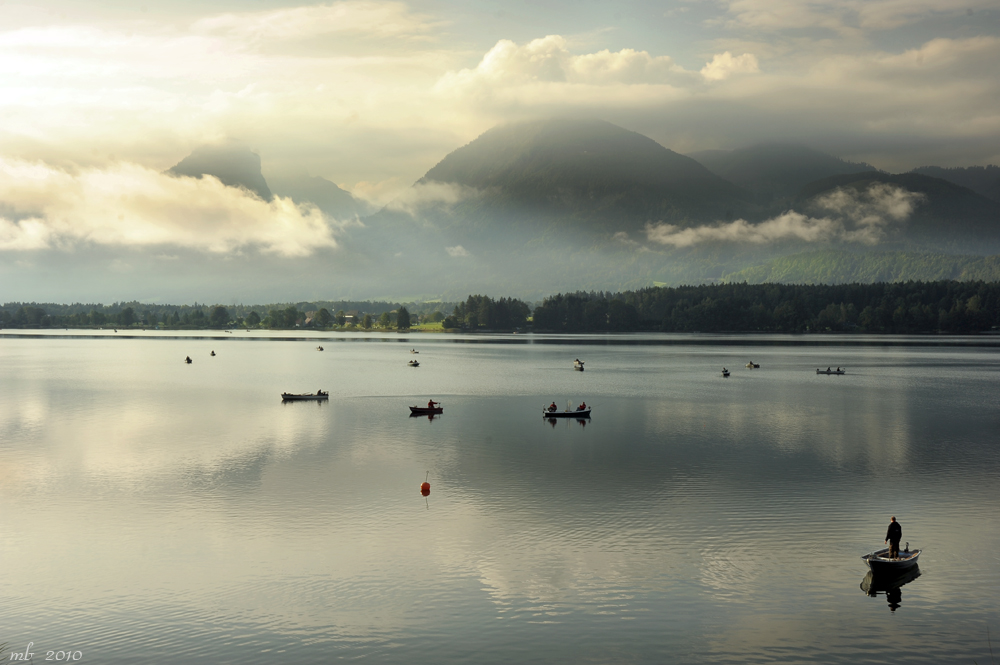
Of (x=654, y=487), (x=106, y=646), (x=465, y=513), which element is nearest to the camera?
(x=106, y=646)

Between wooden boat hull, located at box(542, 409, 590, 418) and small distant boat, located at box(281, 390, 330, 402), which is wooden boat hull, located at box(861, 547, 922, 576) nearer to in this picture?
wooden boat hull, located at box(542, 409, 590, 418)

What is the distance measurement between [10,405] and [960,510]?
323ft

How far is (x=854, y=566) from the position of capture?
3350 centimetres

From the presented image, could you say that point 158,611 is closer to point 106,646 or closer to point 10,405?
point 106,646

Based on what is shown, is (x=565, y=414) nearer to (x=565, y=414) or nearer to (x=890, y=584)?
(x=565, y=414)

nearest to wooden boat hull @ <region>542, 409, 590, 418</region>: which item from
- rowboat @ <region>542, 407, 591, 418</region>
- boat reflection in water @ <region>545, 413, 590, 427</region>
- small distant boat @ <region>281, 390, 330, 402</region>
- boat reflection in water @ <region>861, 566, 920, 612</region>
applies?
rowboat @ <region>542, 407, 591, 418</region>

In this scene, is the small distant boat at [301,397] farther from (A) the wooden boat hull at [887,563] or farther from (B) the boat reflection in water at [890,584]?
(B) the boat reflection in water at [890,584]

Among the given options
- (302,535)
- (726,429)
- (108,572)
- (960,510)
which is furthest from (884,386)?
(108,572)

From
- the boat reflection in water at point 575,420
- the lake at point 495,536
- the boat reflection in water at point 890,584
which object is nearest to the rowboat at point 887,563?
the boat reflection in water at point 890,584

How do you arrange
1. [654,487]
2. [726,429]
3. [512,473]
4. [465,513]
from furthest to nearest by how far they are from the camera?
[726,429] → [512,473] → [654,487] → [465,513]

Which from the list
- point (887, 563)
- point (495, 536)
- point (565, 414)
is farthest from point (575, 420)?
point (887, 563)

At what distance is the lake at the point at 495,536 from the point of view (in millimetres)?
26734

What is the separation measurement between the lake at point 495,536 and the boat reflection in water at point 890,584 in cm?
41

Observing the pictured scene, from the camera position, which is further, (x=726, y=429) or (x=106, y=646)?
(x=726, y=429)
